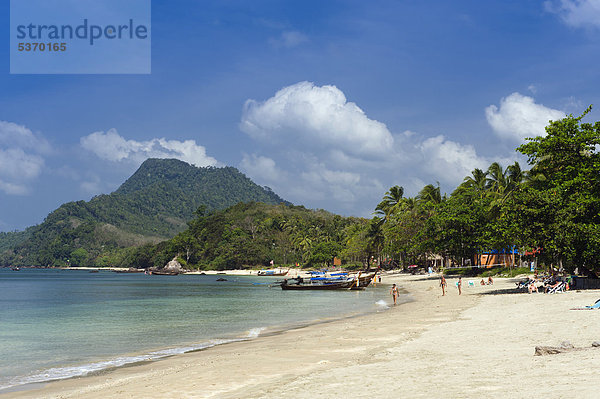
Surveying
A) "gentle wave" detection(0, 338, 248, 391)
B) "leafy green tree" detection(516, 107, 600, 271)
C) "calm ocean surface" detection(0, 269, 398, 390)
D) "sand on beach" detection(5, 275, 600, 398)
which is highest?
"leafy green tree" detection(516, 107, 600, 271)

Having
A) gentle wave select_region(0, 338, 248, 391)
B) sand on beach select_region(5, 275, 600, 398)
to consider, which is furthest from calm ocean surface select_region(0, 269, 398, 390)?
sand on beach select_region(5, 275, 600, 398)

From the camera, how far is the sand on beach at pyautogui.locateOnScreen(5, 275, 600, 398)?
9.48 meters

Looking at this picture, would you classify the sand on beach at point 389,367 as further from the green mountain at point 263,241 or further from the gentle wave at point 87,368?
the green mountain at point 263,241

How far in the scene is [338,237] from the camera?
15350 centimetres

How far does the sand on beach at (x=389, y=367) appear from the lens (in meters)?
9.48

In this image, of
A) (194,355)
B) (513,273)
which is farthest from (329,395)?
(513,273)

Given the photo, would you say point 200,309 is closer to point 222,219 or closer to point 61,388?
point 61,388

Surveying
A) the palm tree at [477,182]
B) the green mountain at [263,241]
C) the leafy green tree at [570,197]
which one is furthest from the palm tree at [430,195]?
the leafy green tree at [570,197]

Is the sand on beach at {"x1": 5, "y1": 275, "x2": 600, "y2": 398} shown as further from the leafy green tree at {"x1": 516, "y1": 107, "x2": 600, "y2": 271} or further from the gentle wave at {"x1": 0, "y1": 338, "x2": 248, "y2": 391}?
the leafy green tree at {"x1": 516, "y1": 107, "x2": 600, "y2": 271}

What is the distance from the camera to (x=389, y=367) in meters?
12.2

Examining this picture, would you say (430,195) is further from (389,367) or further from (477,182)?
(389,367)

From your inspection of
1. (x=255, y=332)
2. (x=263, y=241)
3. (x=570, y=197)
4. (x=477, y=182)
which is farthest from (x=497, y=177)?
(x=263, y=241)

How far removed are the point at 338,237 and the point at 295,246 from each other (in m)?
14.3

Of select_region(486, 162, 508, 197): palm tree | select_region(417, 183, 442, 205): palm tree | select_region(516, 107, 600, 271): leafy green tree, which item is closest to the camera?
select_region(516, 107, 600, 271): leafy green tree
